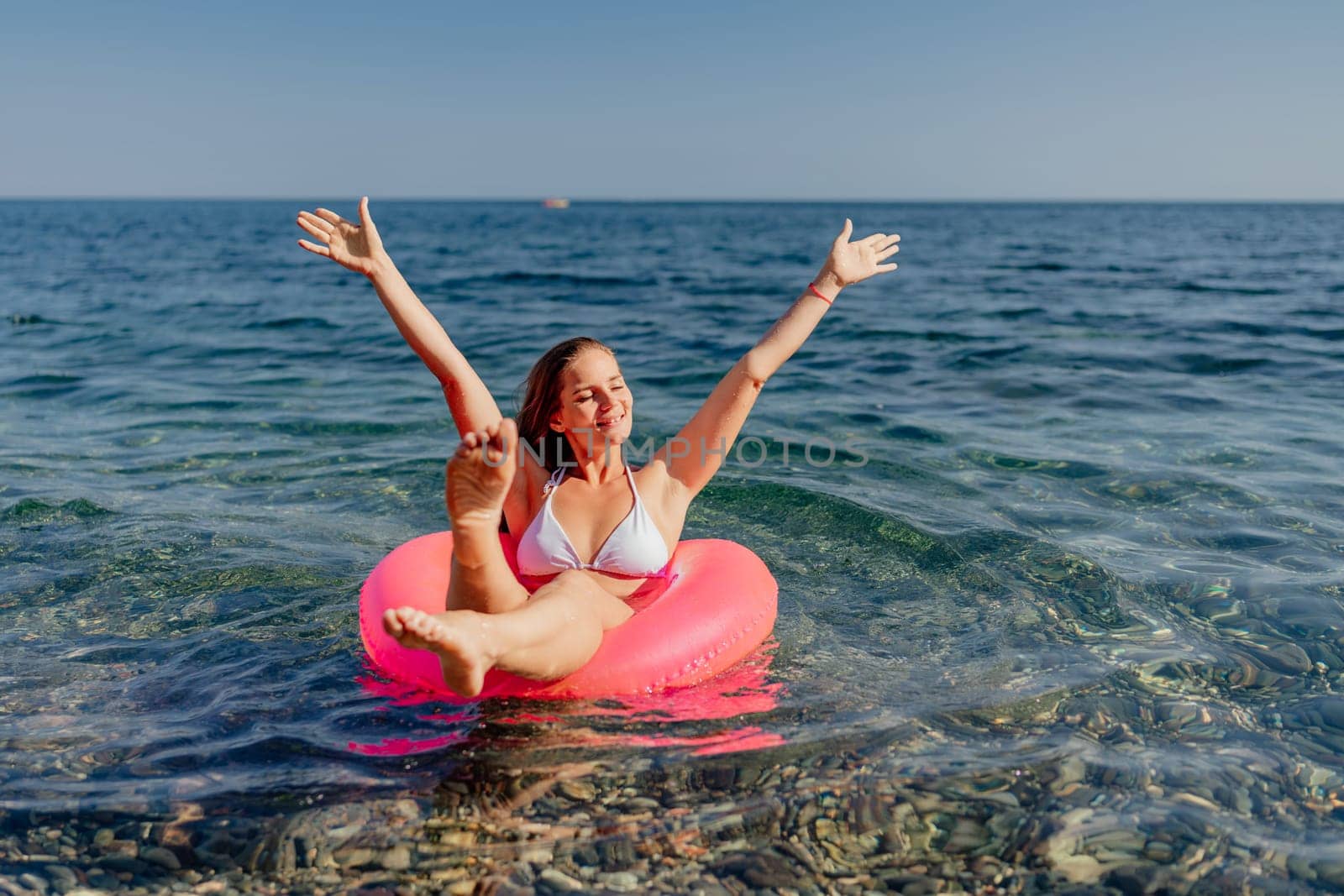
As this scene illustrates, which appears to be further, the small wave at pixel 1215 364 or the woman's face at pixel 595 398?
the small wave at pixel 1215 364

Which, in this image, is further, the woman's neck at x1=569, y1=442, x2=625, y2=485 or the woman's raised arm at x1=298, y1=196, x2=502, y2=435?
the woman's neck at x1=569, y1=442, x2=625, y2=485

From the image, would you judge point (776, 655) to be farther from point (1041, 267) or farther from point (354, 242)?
point (1041, 267)

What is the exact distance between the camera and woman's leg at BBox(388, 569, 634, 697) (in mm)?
2561

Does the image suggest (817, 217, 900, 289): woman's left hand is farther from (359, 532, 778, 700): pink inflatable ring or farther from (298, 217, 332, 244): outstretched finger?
(298, 217, 332, 244): outstretched finger

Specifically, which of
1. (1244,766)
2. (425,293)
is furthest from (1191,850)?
(425,293)

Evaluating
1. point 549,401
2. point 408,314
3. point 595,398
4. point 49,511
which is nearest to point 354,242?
point 408,314

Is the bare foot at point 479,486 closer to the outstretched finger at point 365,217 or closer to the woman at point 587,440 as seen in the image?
the woman at point 587,440

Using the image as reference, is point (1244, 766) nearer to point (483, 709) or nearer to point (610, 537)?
point (610, 537)

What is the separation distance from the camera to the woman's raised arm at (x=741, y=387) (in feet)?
11.8

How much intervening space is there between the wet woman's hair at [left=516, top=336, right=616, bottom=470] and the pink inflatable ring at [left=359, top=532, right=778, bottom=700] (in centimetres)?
38

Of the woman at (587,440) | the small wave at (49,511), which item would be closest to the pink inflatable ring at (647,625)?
the woman at (587,440)

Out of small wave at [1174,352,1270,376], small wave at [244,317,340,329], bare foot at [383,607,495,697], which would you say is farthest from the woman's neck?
small wave at [244,317,340,329]

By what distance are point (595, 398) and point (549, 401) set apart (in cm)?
19

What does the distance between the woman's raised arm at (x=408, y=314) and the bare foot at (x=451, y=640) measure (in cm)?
94
